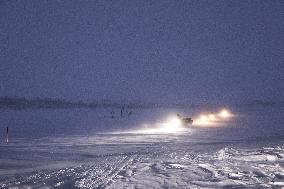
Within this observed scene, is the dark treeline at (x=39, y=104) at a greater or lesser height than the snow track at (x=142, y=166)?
greater

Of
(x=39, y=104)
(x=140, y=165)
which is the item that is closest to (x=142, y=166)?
(x=140, y=165)

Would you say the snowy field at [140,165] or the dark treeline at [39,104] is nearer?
the snowy field at [140,165]

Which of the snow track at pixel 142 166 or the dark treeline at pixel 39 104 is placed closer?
the snow track at pixel 142 166

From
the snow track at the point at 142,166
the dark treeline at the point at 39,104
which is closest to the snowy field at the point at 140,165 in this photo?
the snow track at the point at 142,166

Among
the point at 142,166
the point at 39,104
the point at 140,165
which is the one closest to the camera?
the point at 142,166

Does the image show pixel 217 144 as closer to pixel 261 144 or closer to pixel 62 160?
pixel 261 144

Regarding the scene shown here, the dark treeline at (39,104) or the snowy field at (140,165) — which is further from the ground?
the dark treeline at (39,104)

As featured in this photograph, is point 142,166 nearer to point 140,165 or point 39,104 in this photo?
point 140,165

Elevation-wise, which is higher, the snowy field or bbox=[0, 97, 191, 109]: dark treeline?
bbox=[0, 97, 191, 109]: dark treeline

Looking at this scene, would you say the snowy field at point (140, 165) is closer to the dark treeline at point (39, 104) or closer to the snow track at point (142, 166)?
the snow track at point (142, 166)

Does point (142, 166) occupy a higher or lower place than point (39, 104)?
lower

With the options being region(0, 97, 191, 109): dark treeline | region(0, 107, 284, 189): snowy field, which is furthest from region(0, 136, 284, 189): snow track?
region(0, 97, 191, 109): dark treeline

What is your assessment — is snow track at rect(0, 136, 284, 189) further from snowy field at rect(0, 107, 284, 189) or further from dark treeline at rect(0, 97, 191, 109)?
dark treeline at rect(0, 97, 191, 109)

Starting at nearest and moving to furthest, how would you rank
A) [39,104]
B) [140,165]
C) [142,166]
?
[142,166] → [140,165] → [39,104]
